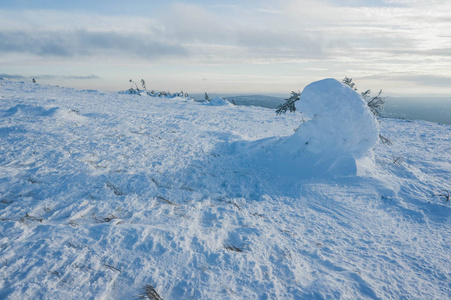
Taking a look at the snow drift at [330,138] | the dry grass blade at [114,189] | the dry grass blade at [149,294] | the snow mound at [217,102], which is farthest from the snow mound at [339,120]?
the snow mound at [217,102]

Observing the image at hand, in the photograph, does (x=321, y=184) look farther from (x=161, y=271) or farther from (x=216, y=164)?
(x=161, y=271)

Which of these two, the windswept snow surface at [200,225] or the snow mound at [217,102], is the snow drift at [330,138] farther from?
the snow mound at [217,102]

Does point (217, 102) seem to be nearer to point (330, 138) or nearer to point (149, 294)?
point (330, 138)

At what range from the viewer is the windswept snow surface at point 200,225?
8.62 ft

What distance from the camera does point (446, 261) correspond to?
11.0 ft

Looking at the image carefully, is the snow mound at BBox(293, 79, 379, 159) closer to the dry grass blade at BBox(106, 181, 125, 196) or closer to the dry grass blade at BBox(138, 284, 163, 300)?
the dry grass blade at BBox(106, 181, 125, 196)

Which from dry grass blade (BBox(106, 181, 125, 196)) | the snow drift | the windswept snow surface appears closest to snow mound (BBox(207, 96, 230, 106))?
the windswept snow surface

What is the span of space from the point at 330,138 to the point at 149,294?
560 centimetres

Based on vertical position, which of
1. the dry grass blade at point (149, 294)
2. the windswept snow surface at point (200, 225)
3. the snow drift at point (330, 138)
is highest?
the snow drift at point (330, 138)

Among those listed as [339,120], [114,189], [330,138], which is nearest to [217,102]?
[330,138]

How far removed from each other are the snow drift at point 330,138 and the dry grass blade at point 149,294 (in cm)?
424

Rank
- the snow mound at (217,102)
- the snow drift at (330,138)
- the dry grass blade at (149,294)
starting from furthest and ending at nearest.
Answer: the snow mound at (217,102) → the snow drift at (330,138) → the dry grass blade at (149,294)

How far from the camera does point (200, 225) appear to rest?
3719 millimetres

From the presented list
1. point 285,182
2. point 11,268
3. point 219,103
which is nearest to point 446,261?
point 285,182
